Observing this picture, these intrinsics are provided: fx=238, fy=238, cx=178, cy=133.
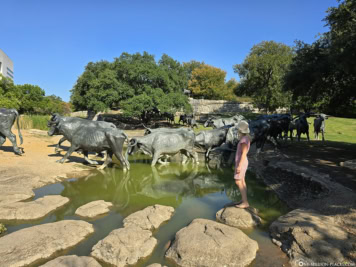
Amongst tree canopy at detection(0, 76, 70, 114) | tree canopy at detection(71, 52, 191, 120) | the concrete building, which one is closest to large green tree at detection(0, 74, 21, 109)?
tree canopy at detection(0, 76, 70, 114)

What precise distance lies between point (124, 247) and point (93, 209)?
2.13 meters

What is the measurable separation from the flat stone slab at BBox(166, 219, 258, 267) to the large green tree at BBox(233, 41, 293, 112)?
37.9 m

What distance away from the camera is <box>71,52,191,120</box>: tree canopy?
2869cm

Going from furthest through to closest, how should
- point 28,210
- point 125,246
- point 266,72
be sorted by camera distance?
point 266,72 → point 28,210 → point 125,246

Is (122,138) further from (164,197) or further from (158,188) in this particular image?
(164,197)

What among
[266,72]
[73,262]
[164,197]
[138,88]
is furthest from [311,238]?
[266,72]

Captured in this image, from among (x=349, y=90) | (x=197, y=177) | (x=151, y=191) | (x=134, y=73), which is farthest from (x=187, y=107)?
(x=151, y=191)

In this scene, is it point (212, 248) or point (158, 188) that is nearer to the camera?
point (212, 248)

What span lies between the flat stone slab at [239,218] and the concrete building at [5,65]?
255ft

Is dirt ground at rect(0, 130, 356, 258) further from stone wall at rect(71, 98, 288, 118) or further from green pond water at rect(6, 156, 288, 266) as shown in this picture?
stone wall at rect(71, 98, 288, 118)

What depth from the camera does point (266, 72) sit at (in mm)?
42188

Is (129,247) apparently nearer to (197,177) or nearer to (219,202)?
(219,202)

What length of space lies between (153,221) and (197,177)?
4.57 metres

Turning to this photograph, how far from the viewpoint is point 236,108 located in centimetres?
4931
